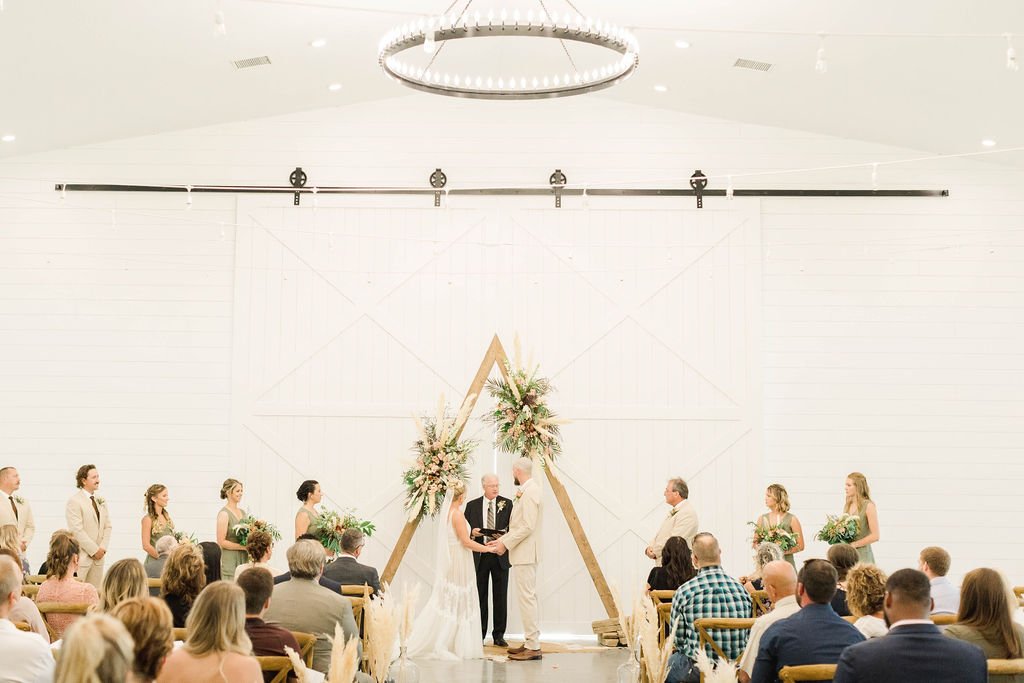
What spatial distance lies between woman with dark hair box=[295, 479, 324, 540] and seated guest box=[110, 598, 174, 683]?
604 centimetres

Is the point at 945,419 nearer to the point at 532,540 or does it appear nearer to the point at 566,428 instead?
the point at 566,428

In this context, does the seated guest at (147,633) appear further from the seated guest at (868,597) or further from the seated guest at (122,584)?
the seated guest at (868,597)

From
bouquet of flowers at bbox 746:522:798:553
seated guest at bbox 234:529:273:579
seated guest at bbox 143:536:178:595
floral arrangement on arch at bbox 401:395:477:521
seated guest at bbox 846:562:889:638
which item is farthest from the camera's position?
floral arrangement on arch at bbox 401:395:477:521

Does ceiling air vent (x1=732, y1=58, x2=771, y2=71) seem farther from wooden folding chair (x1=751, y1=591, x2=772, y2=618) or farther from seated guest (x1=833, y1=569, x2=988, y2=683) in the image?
seated guest (x1=833, y1=569, x2=988, y2=683)

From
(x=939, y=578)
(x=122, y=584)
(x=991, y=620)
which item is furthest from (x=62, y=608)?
(x=939, y=578)

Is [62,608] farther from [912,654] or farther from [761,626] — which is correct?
[912,654]

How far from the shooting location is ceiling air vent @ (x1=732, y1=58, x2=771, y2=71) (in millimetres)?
9594

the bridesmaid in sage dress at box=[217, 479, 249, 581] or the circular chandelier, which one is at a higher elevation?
the circular chandelier

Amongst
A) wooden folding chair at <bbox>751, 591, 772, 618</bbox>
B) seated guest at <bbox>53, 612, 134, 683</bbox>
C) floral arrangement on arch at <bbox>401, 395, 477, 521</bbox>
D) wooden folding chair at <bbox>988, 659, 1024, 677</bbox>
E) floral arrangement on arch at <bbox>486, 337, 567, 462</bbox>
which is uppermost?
floral arrangement on arch at <bbox>486, 337, 567, 462</bbox>

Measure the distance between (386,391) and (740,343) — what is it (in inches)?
136

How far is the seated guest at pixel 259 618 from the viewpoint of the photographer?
14.2ft

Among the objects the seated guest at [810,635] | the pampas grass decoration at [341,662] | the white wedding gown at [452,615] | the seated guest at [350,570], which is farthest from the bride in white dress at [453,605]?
the seated guest at [810,635]

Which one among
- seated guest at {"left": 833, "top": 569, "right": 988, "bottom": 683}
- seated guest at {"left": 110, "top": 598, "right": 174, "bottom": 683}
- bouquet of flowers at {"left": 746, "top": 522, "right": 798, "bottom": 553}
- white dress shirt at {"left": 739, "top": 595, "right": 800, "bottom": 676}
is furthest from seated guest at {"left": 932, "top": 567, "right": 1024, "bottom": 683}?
bouquet of flowers at {"left": 746, "top": 522, "right": 798, "bottom": 553}

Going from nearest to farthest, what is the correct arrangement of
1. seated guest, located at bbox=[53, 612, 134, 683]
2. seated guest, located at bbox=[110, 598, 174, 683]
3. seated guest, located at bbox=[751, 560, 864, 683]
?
seated guest, located at bbox=[53, 612, 134, 683] → seated guest, located at bbox=[110, 598, 174, 683] → seated guest, located at bbox=[751, 560, 864, 683]
